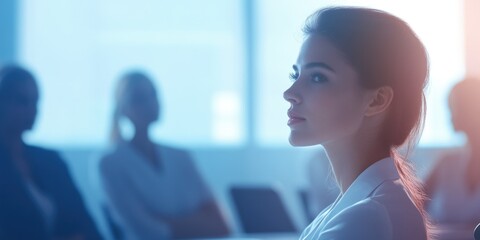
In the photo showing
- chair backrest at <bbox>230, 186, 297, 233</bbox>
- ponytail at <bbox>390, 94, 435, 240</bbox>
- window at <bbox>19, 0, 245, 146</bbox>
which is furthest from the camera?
window at <bbox>19, 0, 245, 146</bbox>

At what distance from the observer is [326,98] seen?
1477 mm

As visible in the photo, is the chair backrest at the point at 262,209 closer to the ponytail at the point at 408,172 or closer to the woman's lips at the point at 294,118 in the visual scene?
the ponytail at the point at 408,172

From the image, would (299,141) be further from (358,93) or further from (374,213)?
(374,213)

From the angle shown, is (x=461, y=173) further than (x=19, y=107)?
Yes

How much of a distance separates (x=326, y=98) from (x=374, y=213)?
24 centimetres

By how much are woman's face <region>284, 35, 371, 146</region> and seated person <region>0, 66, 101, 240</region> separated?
1.96 metres

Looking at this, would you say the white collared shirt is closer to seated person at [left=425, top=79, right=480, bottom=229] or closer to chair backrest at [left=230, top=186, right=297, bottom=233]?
seated person at [left=425, top=79, right=480, bottom=229]

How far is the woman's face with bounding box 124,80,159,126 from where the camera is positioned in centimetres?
397

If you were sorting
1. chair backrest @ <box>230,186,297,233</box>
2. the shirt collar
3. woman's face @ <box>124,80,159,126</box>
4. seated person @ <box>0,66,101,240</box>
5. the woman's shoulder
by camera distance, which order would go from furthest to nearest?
chair backrest @ <box>230,186,297,233</box> → woman's face @ <box>124,80,159,126</box> → seated person @ <box>0,66,101,240</box> → the shirt collar → the woman's shoulder

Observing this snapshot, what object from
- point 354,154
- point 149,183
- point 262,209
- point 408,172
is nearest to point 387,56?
point 354,154

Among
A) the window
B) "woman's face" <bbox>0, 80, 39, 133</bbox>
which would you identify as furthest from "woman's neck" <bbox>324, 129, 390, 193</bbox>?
the window

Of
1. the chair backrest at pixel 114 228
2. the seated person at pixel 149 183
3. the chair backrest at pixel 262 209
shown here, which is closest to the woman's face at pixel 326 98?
the seated person at pixel 149 183

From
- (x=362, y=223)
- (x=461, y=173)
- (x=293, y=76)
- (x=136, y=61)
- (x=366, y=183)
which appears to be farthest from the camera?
(x=136, y=61)

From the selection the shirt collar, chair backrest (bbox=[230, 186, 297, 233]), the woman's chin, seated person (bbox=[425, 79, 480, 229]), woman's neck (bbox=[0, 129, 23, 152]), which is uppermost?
the woman's chin
